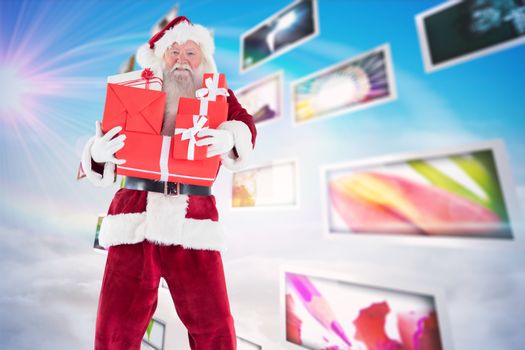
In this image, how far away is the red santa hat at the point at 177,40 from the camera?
757 mm

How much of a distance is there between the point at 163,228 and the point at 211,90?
364 millimetres

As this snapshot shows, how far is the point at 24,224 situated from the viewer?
156cm

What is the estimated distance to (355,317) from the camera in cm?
71

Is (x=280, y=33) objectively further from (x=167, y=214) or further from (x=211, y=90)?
(x=167, y=214)

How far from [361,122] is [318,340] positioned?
0.70 meters

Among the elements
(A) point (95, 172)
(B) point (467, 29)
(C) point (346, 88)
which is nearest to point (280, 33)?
(C) point (346, 88)

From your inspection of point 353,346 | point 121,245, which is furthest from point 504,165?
point 121,245

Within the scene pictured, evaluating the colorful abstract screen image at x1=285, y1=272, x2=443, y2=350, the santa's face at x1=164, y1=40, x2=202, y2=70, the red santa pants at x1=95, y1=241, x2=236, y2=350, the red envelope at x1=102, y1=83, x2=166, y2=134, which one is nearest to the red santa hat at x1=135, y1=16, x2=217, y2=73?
the santa's face at x1=164, y1=40, x2=202, y2=70

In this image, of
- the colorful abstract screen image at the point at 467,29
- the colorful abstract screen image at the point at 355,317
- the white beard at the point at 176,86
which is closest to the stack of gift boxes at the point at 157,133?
the white beard at the point at 176,86

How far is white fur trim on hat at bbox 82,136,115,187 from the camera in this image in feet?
2.11

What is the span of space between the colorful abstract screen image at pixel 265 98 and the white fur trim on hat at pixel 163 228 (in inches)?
22.5

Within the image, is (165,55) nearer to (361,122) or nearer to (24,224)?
(361,122)

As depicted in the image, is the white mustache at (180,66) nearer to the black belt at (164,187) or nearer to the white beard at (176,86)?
the white beard at (176,86)

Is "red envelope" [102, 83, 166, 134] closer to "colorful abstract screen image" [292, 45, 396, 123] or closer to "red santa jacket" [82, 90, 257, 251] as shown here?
"red santa jacket" [82, 90, 257, 251]
